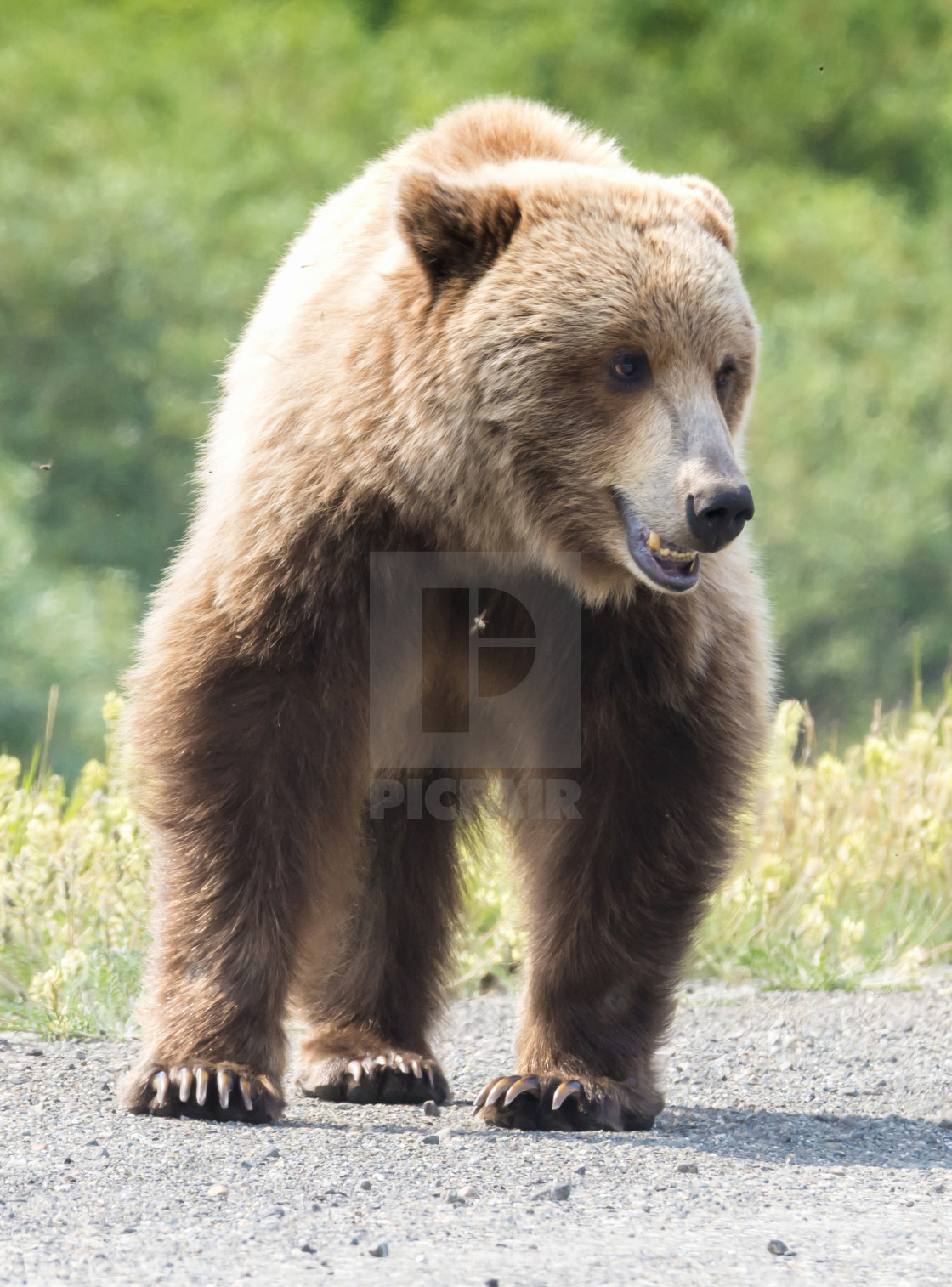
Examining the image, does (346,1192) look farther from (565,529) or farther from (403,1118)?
(565,529)

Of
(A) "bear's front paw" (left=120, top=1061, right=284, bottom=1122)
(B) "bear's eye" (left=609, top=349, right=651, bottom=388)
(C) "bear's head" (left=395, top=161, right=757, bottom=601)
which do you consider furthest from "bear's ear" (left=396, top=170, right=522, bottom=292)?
(A) "bear's front paw" (left=120, top=1061, right=284, bottom=1122)

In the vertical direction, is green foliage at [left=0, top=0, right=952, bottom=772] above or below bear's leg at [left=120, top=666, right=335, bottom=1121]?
above

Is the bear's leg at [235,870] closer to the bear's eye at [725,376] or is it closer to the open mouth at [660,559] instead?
the open mouth at [660,559]

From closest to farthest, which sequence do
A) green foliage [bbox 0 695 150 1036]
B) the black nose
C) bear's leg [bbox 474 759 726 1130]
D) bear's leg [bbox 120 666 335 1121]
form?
1. the black nose
2. bear's leg [bbox 120 666 335 1121]
3. bear's leg [bbox 474 759 726 1130]
4. green foliage [bbox 0 695 150 1036]

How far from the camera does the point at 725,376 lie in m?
3.29

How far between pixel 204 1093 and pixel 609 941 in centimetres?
86

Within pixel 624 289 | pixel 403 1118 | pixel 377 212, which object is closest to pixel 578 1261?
pixel 403 1118

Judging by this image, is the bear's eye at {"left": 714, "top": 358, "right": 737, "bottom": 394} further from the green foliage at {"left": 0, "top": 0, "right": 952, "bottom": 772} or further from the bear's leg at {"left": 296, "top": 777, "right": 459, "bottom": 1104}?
the green foliage at {"left": 0, "top": 0, "right": 952, "bottom": 772}

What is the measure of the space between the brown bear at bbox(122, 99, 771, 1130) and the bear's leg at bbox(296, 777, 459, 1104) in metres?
0.42

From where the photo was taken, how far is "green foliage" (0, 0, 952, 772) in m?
14.5

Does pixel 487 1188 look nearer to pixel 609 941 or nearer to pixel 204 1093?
pixel 204 1093

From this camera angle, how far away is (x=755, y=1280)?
218 cm

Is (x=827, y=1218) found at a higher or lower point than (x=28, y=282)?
lower

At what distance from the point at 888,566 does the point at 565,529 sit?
12585 mm
